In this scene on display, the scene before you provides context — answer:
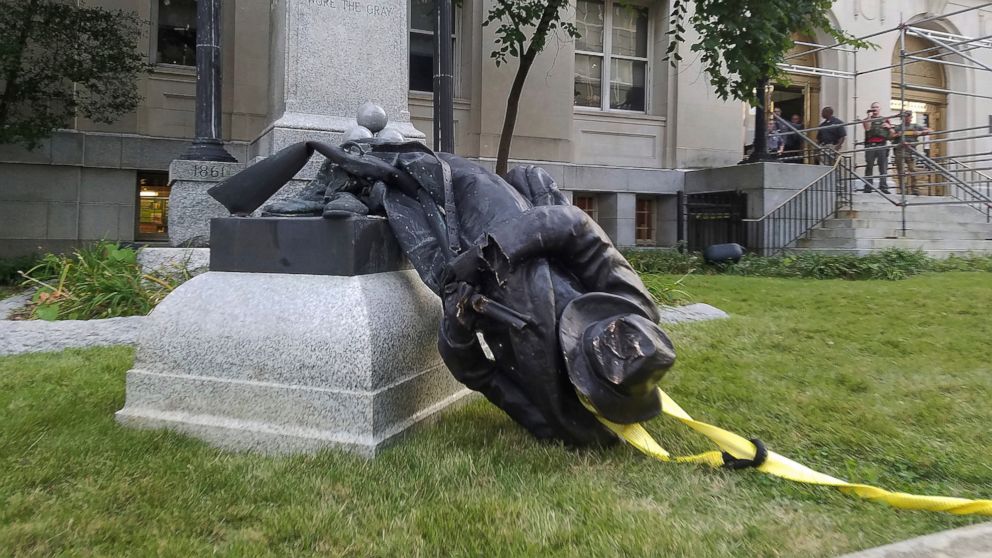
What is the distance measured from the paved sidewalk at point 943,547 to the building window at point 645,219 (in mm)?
14010

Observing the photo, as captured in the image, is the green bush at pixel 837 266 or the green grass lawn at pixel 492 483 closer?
the green grass lawn at pixel 492 483

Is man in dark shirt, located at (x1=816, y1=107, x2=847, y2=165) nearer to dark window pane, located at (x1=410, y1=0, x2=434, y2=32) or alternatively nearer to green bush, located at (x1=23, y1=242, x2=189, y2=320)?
dark window pane, located at (x1=410, y1=0, x2=434, y2=32)

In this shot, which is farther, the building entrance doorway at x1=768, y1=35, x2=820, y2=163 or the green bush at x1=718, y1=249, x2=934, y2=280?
the building entrance doorway at x1=768, y1=35, x2=820, y2=163

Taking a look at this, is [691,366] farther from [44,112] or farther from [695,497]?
[44,112]

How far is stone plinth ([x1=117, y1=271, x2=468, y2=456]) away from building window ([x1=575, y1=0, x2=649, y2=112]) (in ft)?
43.7

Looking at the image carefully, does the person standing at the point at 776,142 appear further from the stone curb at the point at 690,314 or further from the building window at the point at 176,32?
the building window at the point at 176,32

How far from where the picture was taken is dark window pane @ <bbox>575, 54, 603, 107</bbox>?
15.6 metres

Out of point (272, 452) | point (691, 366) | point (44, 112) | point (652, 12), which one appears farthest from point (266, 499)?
point (652, 12)

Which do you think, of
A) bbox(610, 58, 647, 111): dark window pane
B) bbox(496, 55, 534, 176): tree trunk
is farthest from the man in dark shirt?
bbox(496, 55, 534, 176): tree trunk

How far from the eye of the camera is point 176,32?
1241cm

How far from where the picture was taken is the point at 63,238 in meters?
11.4

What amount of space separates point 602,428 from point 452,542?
913mm

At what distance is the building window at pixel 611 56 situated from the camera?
1566cm

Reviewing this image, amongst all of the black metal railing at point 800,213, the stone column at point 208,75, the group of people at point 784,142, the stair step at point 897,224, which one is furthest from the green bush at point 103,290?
the group of people at point 784,142
